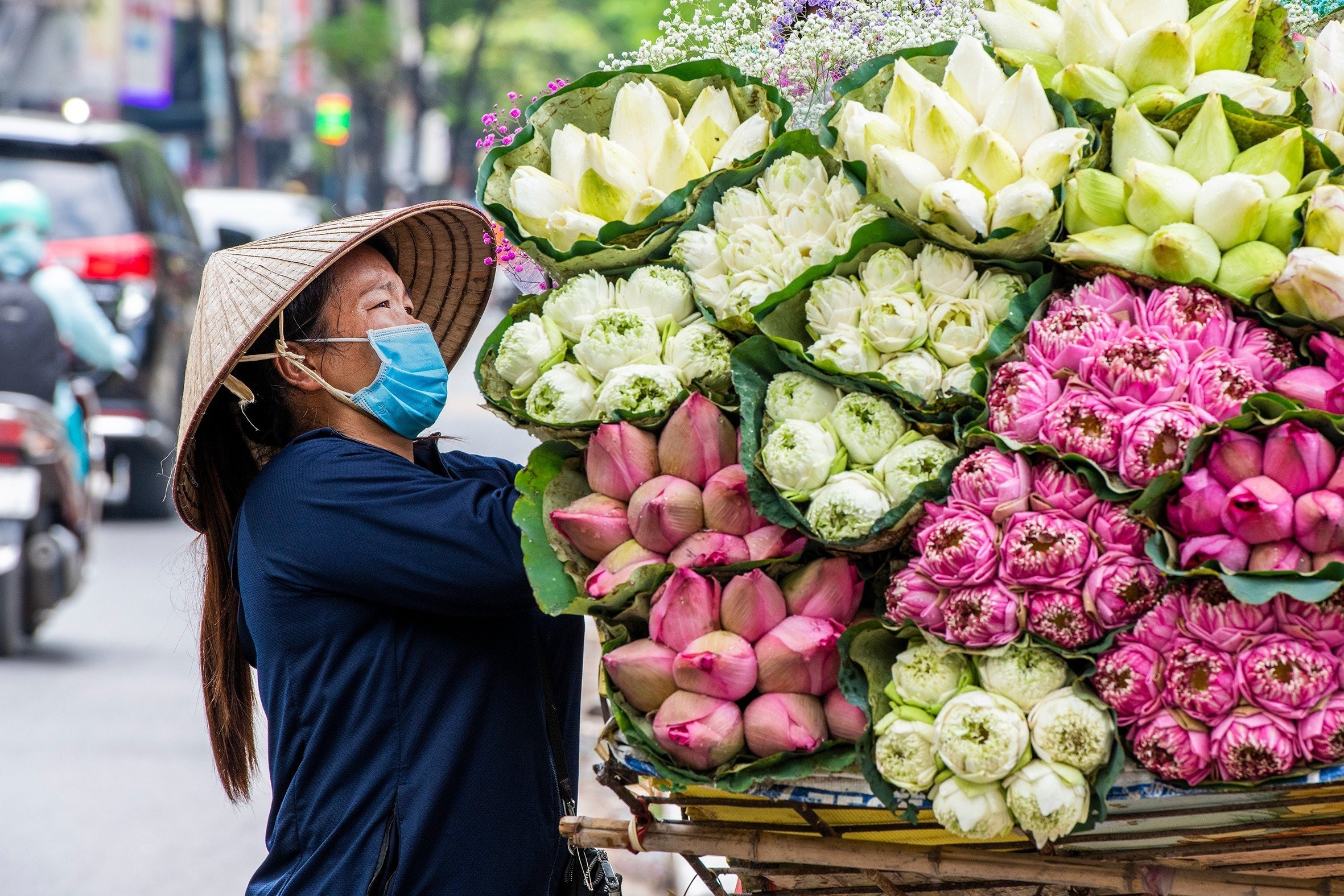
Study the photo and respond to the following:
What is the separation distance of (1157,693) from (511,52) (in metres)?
26.7

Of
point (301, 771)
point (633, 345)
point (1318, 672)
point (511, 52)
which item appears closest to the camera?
point (1318, 672)

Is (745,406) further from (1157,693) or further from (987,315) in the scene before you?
(1157,693)

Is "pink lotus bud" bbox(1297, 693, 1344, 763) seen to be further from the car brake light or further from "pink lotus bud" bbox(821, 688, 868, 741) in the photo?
the car brake light

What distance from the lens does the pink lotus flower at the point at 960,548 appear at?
125 cm

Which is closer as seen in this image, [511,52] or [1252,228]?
[1252,228]

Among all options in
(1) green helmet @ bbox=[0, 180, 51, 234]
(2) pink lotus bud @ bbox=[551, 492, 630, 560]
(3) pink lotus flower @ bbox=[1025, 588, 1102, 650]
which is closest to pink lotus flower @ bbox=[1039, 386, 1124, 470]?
(3) pink lotus flower @ bbox=[1025, 588, 1102, 650]

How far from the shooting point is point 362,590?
1709mm

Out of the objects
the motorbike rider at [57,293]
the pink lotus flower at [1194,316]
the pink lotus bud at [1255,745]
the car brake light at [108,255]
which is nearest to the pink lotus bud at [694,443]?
the pink lotus flower at [1194,316]

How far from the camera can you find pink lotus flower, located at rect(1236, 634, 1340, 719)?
1.17 m

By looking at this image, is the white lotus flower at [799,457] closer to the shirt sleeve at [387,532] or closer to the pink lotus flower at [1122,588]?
the pink lotus flower at [1122,588]

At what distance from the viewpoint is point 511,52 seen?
2656 centimetres

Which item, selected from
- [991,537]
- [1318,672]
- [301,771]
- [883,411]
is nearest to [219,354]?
[301,771]

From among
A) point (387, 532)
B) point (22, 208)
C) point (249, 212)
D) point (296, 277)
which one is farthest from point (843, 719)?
point (249, 212)

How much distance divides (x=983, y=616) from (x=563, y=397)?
505mm
